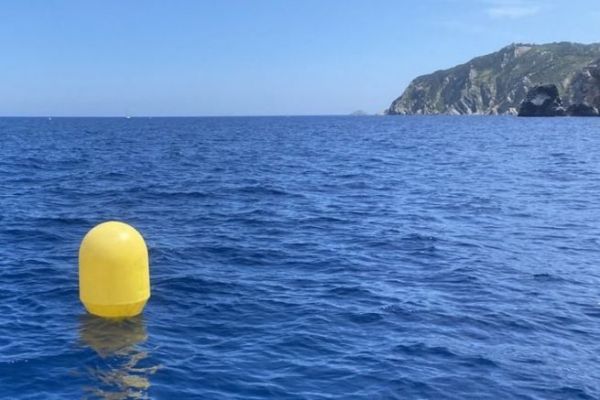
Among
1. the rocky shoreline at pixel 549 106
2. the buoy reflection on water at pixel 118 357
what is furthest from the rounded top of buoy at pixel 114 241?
the rocky shoreline at pixel 549 106

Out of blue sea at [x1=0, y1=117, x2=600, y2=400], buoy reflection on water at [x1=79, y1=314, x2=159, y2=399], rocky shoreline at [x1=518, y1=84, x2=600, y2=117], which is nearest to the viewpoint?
buoy reflection on water at [x1=79, y1=314, x2=159, y2=399]

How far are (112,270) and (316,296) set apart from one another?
516cm

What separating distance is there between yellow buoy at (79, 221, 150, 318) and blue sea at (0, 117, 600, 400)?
1.74 ft

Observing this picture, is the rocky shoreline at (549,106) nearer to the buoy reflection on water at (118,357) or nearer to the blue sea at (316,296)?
the blue sea at (316,296)

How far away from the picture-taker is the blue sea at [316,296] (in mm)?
11180

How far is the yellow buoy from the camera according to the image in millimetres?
13047

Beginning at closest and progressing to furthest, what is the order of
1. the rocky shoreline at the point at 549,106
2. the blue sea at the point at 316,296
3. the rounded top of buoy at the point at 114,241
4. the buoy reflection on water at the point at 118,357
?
the buoy reflection on water at the point at 118,357, the blue sea at the point at 316,296, the rounded top of buoy at the point at 114,241, the rocky shoreline at the point at 549,106

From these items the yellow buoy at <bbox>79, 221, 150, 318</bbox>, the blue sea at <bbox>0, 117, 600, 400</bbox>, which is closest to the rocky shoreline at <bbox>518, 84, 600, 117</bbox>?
the blue sea at <bbox>0, 117, 600, 400</bbox>

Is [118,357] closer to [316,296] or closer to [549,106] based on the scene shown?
[316,296]

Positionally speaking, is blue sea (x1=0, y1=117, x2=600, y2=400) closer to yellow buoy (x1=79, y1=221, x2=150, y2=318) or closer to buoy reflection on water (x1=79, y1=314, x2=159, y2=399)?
buoy reflection on water (x1=79, y1=314, x2=159, y2=399)

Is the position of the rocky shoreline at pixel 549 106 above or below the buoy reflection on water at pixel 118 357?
above

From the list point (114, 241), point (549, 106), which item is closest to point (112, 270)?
point (114, 241)

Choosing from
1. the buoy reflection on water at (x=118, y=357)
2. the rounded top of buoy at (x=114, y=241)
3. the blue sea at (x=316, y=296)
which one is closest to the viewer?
the buoy reflection on water at (x=118, y=357)

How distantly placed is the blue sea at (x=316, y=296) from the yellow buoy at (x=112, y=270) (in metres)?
0.53
